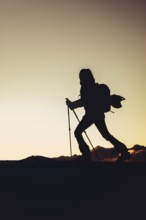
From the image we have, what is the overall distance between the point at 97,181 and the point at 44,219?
1333 mm

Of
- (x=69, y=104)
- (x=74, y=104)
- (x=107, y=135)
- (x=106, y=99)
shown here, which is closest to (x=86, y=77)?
(x=106, y=99)

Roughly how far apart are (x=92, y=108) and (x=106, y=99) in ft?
1.51

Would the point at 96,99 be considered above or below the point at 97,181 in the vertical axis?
above

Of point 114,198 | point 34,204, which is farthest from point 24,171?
point 114,198

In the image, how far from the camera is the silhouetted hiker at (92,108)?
738cm

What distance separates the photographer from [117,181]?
4.89 m

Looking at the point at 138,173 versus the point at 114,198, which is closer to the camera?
the point at 114,198

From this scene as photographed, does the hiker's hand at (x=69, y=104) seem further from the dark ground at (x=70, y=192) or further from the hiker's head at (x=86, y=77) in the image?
the dark ground at (x=70, y=192)

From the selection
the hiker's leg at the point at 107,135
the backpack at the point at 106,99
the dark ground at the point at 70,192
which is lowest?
the dark ground at the point at 70,192

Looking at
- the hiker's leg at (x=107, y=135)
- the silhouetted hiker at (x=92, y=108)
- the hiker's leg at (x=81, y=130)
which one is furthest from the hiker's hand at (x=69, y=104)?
the hiker's leg at (x=107, y=135)

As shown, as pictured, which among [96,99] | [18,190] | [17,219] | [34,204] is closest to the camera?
[17,219]

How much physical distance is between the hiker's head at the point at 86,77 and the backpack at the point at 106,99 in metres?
0.30

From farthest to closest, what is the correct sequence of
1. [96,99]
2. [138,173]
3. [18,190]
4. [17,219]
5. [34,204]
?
[96,99] → [138,173] → [18,190] → [34,204] → [17,219]

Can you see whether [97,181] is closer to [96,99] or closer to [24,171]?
[24,171]
